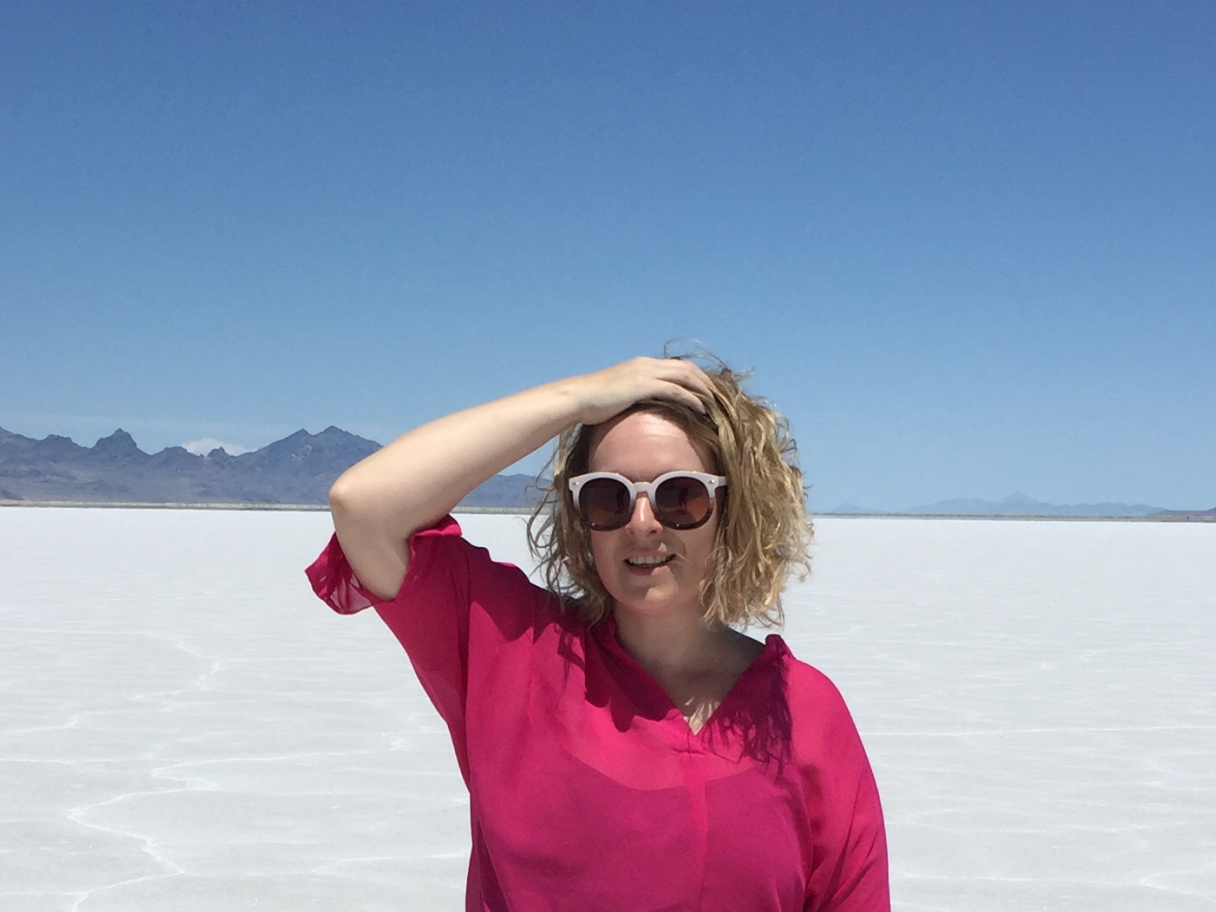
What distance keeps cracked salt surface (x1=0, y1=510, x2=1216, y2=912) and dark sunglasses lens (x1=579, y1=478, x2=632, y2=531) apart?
5.15 ft

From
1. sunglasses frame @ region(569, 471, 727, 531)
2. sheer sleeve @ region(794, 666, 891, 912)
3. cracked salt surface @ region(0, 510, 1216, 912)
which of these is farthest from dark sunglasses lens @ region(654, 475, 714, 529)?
cracked salt surface @ region(0, 510, 1216, 912)

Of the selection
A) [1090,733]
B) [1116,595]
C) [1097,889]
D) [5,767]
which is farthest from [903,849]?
[1116,595]

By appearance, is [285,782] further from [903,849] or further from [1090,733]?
[1090,733]

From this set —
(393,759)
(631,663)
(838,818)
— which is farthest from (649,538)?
(393,759)

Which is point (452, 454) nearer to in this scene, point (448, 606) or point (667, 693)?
point (448, 606)

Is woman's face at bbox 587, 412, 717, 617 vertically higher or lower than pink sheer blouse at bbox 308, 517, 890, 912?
higher

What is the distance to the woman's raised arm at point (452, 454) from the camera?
1.26m

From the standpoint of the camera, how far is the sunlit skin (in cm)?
135

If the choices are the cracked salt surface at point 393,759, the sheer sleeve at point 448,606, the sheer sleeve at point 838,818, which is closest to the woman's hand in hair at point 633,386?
the sheer sleeve at point 448,606

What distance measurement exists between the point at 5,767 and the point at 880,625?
524 cm

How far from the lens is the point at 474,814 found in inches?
53.2

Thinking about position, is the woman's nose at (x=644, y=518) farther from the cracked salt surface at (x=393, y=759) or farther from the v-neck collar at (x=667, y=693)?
the cracked salt surface at (x=393, y=759)

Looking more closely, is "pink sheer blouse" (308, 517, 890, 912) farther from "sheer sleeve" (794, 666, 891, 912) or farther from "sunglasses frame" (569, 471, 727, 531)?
"sunglasses frame" (569, 471, 727, 531)

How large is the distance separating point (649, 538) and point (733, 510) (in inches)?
4.2
